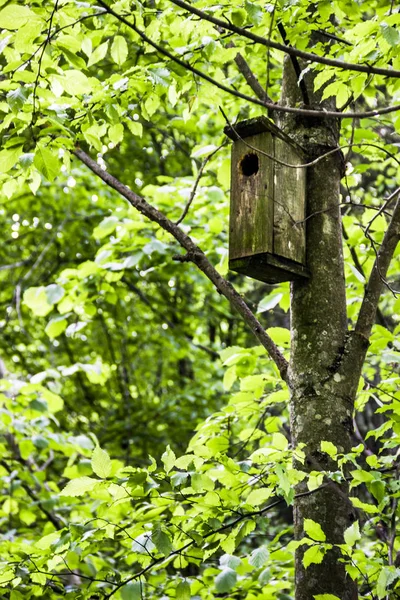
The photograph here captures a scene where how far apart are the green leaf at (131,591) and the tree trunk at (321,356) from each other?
0.44 m

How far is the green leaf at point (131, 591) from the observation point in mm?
1584

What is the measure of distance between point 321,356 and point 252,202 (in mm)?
502

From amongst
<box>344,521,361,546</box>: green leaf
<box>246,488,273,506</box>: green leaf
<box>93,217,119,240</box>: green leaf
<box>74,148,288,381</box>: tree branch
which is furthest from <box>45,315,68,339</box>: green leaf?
<box>344,521,361,546</box>: green leaf

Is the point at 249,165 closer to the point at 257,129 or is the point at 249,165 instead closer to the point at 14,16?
the point at 257,129

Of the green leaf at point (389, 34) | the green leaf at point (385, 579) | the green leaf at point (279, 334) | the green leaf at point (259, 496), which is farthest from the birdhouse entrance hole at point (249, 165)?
the green leaf at point (385, 579)

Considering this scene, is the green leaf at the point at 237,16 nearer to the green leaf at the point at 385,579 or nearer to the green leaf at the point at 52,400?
the green leaf at the point at 385,579

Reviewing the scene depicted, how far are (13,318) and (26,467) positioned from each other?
3900mm

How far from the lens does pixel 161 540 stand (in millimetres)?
1516

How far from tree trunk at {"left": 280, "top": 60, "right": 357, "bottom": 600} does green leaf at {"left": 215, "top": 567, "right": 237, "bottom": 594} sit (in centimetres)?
18

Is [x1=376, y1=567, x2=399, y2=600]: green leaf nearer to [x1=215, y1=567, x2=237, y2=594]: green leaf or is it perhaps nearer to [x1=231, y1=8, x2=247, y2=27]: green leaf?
[x1=215, y1=567, x2=237, y2=594]: green leaf

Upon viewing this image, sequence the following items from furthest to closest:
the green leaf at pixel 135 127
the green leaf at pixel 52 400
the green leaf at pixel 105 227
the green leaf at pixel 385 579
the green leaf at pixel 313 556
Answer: the green leaf at pixel 52 400 < the green leaf at pixel 105 227 < the green leaf at pixel 135 127 < the green leaf at pixel 313 556 < the green leaf at pixel 385 579

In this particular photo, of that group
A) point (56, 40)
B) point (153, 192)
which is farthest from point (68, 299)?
point (56, 40)

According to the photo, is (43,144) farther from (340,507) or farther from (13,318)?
(13,318)

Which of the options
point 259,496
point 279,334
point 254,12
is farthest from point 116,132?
point 259,496
